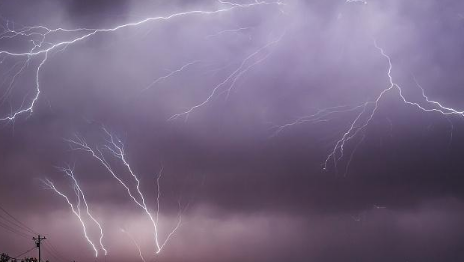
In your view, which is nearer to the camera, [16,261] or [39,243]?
[16,261]

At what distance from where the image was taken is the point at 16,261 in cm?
2631

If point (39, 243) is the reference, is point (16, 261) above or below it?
below

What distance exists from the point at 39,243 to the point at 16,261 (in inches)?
130

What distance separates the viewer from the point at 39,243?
29.6 meters
